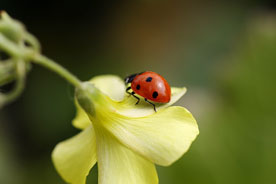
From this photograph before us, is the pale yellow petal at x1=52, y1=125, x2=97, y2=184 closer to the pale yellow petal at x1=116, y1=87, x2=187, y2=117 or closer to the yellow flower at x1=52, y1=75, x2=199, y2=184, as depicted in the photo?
the yellow flower at x1=52, y1=75, x2=199, y2=184

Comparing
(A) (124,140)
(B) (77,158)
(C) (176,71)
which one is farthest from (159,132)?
(C) (176,71)

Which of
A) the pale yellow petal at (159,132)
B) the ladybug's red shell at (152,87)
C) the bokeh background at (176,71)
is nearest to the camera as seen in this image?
the pale yellow petal at (159,132)

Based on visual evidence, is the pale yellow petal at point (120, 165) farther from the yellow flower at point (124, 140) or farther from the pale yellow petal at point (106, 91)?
the pale yellow petal at point (106, 91)

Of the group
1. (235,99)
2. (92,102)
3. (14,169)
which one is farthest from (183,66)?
(92,102)

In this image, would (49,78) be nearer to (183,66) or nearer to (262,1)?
(183,66)

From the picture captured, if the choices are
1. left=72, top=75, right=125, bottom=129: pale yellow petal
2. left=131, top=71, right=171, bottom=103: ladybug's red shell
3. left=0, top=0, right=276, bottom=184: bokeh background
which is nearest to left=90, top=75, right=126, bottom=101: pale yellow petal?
left=72, top=75, right=125, bottom=129: pale yellow petal

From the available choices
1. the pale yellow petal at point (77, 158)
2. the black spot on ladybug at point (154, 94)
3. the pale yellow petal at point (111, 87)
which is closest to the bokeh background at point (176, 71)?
the pale yellow petal at point (111, 87)
